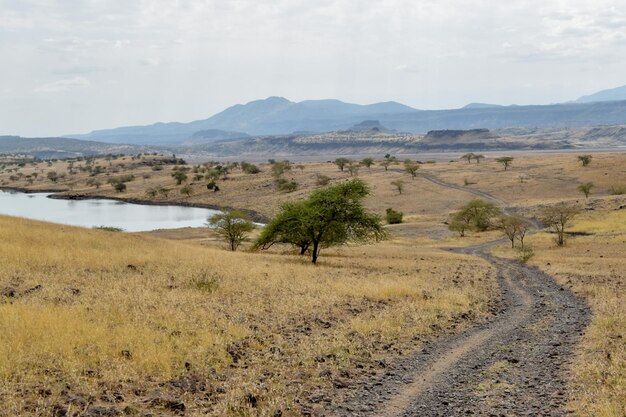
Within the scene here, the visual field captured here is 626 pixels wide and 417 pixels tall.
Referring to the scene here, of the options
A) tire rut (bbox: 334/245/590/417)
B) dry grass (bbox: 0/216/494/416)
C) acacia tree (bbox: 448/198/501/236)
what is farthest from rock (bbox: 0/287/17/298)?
acacia tree (bbox: 448/198/501/236)

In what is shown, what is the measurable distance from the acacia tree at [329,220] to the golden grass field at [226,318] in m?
2.15

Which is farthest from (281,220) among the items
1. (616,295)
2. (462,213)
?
(462,213)

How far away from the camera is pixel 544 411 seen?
1048 centimetres

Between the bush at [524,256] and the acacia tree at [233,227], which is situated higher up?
the acacia tree at [233,227]

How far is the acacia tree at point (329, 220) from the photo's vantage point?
41.0 metres

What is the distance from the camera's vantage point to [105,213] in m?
120

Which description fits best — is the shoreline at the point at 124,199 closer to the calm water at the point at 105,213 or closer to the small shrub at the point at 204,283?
the calm water at the point at 105,213

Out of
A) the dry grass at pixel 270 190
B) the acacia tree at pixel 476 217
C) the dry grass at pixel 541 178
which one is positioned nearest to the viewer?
the acacia tree at pixel 476 217

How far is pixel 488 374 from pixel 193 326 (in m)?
7.94

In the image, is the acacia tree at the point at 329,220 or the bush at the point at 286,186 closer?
the acacia tree at the point at 329,220

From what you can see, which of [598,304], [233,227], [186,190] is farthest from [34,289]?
[186,190]

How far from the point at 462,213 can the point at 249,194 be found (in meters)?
69.0

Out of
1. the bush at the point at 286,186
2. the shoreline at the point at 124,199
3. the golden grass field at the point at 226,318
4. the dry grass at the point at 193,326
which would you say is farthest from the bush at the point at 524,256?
the bush at the point at 286,186

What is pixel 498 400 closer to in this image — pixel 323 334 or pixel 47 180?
pixel 323 334
